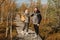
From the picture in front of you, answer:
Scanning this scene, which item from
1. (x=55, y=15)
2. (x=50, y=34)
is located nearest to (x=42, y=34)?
(x=50, y=34)

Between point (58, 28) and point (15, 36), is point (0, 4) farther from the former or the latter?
point (58, 28)

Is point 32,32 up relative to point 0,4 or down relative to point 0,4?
down

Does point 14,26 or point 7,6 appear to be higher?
point 7,6

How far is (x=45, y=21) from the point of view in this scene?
37.1ft

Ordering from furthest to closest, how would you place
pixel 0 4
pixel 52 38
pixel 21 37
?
pixel 0 4, pixel 52 38, pixel 21 37

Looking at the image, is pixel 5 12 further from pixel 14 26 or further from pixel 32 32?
pixel 32 32

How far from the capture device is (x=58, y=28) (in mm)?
11273

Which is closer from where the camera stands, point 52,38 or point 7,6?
point 52,38

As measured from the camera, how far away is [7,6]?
10883 millimetres

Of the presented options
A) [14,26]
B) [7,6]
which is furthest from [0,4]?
[14,26]

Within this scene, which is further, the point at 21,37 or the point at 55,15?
the point at 55,15

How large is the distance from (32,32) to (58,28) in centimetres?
201

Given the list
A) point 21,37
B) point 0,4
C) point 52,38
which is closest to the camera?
point 21,37

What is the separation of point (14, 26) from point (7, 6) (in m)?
0.96
